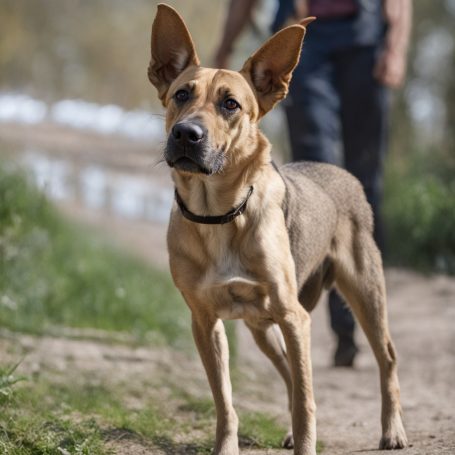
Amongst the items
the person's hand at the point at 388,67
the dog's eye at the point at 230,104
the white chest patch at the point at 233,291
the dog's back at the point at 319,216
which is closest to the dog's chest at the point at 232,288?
the white chest patch at the point at 233,291

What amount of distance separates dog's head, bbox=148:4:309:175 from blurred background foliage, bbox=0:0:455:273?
2.54 metres

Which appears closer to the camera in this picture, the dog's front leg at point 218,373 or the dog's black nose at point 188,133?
the dog's black nose at point 188,133

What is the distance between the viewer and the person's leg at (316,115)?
613cm

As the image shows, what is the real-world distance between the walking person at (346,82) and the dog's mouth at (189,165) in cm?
249

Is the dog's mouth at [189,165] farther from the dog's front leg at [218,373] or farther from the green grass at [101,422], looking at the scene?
the green grass at [101,422]

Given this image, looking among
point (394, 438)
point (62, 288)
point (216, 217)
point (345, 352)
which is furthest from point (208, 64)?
point (394, 438)

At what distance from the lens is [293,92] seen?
243 inches

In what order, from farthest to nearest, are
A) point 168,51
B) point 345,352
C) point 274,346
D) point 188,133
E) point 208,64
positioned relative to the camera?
point 208,64
point 345,352
point 274,346
point 168,51
point 188,133

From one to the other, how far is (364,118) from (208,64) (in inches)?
72.3

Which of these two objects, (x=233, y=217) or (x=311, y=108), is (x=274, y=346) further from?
(x=311, y=108)

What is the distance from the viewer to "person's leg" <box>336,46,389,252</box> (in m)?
6.21

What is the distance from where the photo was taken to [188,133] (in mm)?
3693

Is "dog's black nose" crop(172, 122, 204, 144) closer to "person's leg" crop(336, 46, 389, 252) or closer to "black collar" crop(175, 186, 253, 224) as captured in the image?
"black collar" crop(175, 186, 253, 224)

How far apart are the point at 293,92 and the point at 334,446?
2634 mm
